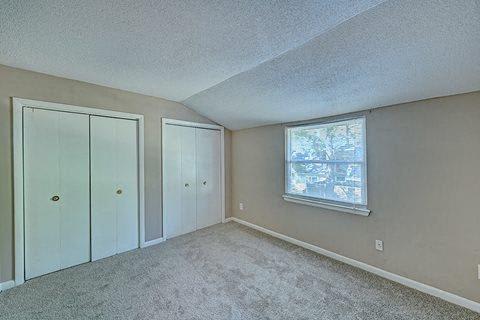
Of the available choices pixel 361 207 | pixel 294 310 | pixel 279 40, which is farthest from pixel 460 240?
pixel 279 40

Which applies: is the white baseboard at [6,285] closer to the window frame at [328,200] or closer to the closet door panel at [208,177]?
the closet door panel at [208,177]

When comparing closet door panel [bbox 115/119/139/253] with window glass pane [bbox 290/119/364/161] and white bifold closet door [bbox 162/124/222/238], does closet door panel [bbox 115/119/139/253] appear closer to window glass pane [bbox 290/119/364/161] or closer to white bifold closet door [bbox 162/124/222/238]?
white bifold closet door [bbox 162/124/222/238]

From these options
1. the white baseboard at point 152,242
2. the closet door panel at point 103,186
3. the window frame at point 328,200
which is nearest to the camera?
the window frame at point 328,200

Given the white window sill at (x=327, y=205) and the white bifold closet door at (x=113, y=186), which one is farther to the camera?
the white bifold closet door at (x=113, y=186)

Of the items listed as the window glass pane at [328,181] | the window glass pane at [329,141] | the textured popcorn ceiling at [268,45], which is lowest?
the window glass pane at [328,181]

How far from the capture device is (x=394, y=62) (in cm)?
164

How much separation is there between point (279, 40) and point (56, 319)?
287 centimetres

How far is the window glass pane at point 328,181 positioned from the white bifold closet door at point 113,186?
237 cm

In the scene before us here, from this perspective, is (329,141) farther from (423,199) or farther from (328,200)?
(423,199)

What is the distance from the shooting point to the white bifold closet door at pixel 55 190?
2.25m

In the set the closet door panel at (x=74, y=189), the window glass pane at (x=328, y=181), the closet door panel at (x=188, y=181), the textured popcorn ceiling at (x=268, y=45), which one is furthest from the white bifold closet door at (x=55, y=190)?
the window glass pane at (x=328, y=181)

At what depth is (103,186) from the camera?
8.92 feet

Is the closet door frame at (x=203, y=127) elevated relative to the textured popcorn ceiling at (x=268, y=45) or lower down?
lower down

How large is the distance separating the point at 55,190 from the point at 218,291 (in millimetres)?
2164
